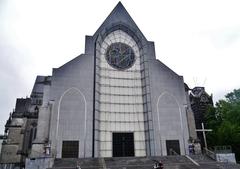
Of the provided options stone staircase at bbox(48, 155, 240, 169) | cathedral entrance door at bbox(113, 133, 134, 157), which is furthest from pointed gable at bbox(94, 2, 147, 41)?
stone staircase at bbox(48, 155, 240, 169)

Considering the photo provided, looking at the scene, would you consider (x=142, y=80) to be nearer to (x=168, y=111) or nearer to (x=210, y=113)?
(x=168, y=111)

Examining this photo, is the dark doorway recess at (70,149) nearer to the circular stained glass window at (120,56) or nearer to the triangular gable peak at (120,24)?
the circular stained glass window at (120,56)

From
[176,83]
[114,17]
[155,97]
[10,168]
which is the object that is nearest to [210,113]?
[176,83]

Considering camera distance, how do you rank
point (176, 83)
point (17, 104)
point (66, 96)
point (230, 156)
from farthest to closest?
point (17, 104) → point (176, 83) → point (66, 96) → point (230, 156)

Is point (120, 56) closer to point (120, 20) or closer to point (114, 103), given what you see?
point (120, 20)

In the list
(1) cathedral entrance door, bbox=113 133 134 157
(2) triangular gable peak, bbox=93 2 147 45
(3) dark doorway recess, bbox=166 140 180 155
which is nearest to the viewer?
(3) dark doorway recess, bbox=166 140 180 155

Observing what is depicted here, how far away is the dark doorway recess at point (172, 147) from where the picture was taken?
85.0ft

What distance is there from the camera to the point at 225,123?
31.0 meters

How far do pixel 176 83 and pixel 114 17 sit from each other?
45.0 feet

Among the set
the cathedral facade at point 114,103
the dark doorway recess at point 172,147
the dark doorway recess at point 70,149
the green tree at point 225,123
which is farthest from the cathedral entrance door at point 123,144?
the green tree at point 225,123

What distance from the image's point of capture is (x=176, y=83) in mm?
29625

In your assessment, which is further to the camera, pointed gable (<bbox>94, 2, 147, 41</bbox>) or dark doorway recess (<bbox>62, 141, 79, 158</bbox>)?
pointed gable (<bbox>94, 2, 147, 41</bbox>)

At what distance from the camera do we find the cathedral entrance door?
1029 inches

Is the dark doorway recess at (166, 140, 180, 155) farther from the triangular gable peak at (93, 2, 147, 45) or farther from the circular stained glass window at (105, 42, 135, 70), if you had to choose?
the triangular gable peak at (93, 2, 147, 45)
